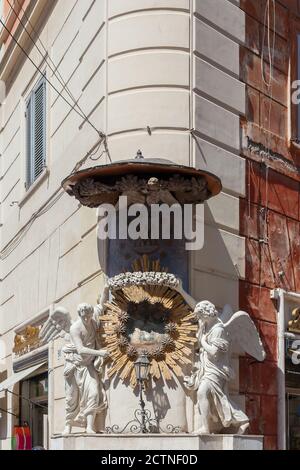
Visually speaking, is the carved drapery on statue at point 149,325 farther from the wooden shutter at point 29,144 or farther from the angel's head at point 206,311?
the wooden shutter at point 29,144

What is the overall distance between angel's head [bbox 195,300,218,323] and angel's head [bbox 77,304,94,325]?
1.30 meters

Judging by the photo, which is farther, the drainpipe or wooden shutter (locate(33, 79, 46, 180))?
wooden shutter (locate(33, 79, 46, 180))

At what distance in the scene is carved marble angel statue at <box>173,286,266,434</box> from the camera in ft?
38.9

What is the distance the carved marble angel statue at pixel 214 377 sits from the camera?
1186cm

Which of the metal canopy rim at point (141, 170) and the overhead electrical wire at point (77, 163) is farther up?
the overhead electrical wire at point (77, 163)

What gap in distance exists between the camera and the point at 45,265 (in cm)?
1630

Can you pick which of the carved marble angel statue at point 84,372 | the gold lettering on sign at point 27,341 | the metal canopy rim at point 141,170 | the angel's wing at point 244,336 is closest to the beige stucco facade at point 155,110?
the angel's wing at point 244,336

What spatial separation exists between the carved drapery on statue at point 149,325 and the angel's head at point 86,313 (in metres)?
0.22

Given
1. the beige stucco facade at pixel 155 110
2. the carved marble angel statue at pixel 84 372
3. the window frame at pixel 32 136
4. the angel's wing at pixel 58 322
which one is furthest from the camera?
the window frame at pixel 32 136

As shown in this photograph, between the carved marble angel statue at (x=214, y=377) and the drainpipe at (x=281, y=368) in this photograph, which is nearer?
the carved marble angel statue at (x=214, y=377)

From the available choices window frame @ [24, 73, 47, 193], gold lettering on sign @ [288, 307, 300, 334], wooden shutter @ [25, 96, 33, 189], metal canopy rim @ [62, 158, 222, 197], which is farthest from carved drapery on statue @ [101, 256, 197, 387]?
wooden shutter @ [25, 96, 33, 189]

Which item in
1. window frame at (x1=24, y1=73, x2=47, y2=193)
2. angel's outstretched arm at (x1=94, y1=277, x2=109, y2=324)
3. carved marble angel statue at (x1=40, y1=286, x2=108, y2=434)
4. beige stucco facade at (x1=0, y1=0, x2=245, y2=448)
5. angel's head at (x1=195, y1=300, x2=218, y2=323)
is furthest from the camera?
window frame at (x1=24, y1=73, x2=47, y2=193)

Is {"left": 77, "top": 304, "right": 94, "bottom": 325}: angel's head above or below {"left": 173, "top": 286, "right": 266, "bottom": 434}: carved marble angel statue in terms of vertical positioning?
above

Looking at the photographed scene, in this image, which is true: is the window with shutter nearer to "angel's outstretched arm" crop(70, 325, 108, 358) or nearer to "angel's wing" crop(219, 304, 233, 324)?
"angel's outstretched arm" crop(70, 325, 108, 358)
